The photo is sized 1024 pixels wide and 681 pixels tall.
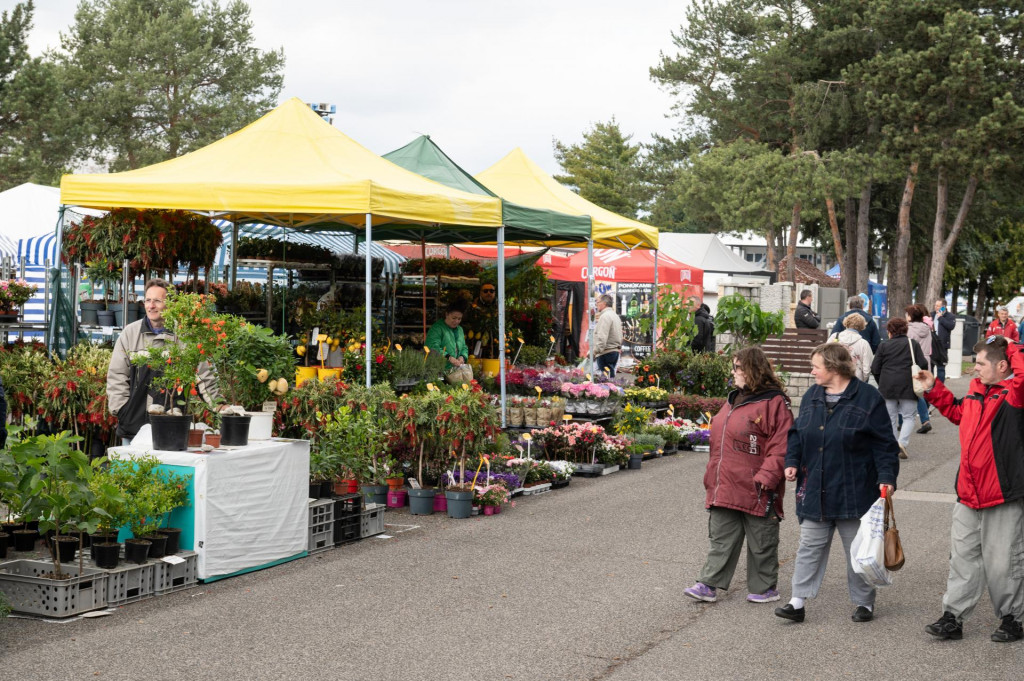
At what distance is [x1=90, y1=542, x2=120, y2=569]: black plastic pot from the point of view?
6.24m

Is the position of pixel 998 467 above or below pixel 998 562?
above

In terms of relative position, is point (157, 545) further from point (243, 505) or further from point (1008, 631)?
point (1008, 631)

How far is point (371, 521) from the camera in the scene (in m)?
8.45

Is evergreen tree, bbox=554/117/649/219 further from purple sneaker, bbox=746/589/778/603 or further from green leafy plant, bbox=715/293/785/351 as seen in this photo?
purple sneaker, bbox=746/589/778/603

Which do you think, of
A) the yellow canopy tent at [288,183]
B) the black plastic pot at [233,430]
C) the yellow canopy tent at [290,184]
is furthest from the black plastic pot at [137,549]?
the yellow canopy tent at [288,183]

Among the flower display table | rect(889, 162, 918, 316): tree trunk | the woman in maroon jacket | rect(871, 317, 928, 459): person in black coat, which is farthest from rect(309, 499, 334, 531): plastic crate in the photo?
rect(889, 162, 918, 316): tree trunk

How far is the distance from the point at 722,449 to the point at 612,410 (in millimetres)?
7207

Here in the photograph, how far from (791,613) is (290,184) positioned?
6431 mm

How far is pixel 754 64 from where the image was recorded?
3881 cm

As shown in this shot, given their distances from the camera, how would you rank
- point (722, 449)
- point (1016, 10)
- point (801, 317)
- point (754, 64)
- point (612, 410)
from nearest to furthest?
point (722, 449)
point (612, 410)
point (801, 317)
point (1016, 10)
point (754, 64)

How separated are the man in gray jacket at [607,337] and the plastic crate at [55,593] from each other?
37.7 ft

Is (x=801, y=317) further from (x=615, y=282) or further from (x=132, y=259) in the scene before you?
(x=132, y=259)

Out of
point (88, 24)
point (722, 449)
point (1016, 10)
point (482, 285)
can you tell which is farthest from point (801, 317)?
point (88, 24)

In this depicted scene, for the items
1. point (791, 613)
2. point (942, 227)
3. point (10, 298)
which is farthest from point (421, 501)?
point (942, 227)
